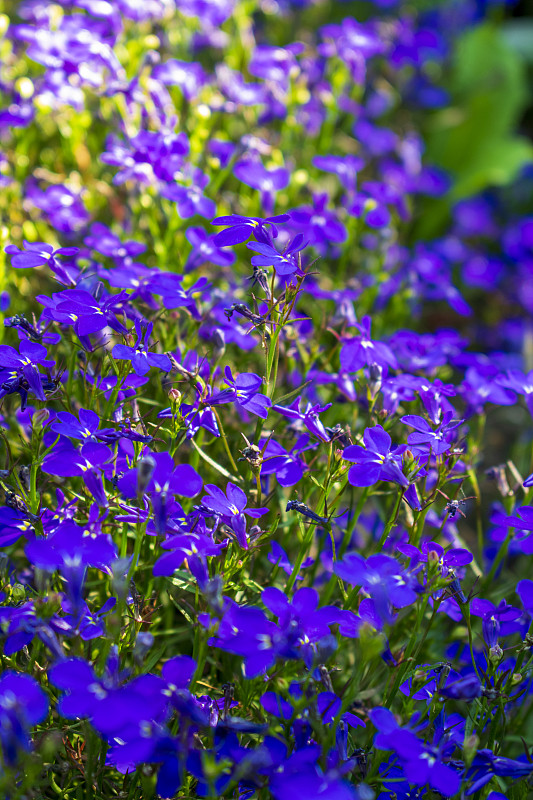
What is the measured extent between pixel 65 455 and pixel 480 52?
420 centimetres

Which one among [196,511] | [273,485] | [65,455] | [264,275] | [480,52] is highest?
[480,52]

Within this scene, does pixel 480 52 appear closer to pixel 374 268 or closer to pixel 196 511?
pixel 374 268

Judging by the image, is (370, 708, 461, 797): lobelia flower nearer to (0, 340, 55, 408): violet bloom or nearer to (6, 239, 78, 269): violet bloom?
(0, 340, 55, 408): violet bloom

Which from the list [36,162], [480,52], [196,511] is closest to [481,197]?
[480,52]

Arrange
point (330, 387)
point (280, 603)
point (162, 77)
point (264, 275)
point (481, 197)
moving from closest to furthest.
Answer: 1. point (280, 603)
2. point (264, 275)
3. point (330, 387)
4. point (162, 77)
5. point (481, 197)

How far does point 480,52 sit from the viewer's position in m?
4.48

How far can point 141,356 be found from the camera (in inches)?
61.6

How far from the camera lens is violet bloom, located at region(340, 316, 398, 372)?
1.86 metres

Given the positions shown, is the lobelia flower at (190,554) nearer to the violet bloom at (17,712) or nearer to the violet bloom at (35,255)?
the violet bloom at (17,712)

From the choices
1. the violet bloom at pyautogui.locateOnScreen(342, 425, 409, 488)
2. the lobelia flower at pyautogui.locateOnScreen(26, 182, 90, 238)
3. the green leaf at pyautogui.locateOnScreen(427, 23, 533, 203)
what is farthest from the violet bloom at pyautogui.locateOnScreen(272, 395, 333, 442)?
the green leaf at pyautogui.locateOnScreen(427, 23, 533, 203)

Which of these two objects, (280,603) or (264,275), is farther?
(264,275)

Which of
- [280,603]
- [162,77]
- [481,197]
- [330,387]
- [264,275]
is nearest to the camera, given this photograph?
[280,603]

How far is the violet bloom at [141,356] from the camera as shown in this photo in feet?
5.02

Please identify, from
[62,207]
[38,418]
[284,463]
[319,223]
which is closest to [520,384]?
[284,463]
